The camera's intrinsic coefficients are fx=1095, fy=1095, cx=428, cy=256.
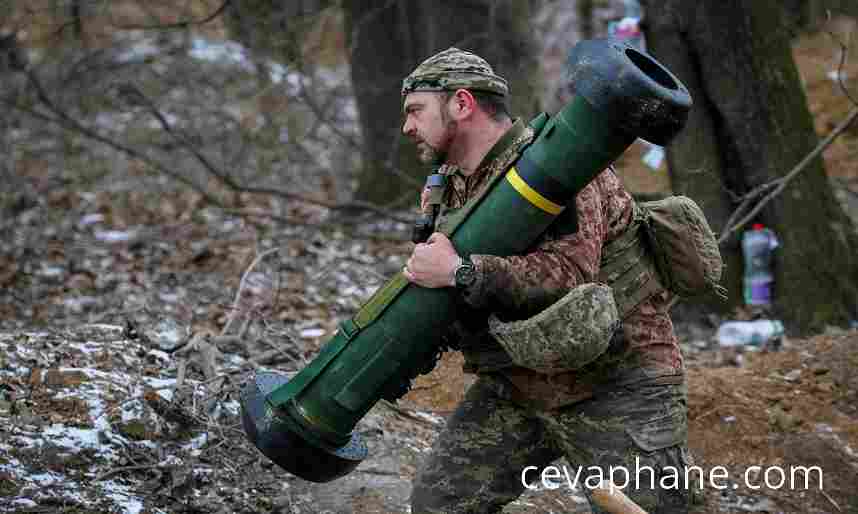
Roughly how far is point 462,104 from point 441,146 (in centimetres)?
14

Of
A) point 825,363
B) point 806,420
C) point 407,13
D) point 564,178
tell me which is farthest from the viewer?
point 407,13

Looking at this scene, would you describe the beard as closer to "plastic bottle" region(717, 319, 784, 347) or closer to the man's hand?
the man's hand

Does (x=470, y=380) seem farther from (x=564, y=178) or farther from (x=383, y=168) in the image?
(x=383, y=168)

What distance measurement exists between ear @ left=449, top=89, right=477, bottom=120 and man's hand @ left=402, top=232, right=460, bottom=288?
1.23 feet

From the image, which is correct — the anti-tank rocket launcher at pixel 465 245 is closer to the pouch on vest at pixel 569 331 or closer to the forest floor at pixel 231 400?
the pouch on vest at pixel 569 331

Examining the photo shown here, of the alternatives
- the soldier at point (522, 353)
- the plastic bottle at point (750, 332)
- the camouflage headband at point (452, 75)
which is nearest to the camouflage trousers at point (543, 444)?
the soldier at point (522, 353)

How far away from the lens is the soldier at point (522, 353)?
116 inches

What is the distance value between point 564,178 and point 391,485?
2.06 metres

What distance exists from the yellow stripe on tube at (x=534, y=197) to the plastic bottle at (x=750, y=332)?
13.8ft

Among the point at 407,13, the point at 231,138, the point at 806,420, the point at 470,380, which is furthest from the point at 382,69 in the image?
the point at 806,420

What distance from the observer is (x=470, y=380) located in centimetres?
552

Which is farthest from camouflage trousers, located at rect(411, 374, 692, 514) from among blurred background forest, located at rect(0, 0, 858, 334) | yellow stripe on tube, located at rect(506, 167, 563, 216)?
blurred background forest, located at rect(0, 0, 858, 334)

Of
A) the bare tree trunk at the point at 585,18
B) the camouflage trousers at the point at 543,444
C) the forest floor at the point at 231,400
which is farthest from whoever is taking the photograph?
the bare tree trunk at the point at 585,18

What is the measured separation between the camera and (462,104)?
315 centimetres
